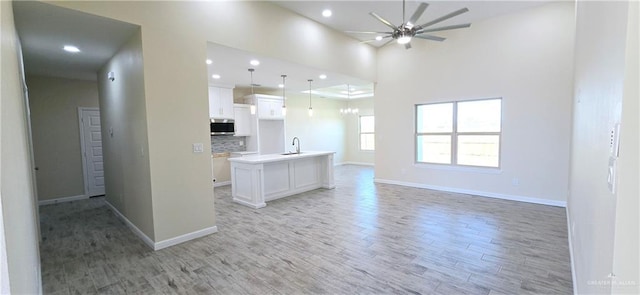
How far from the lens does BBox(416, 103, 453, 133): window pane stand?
234 inches

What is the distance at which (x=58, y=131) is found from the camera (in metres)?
5.61

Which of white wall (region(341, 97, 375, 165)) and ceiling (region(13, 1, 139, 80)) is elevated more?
ceiling (region(13, 1, 139, 80))

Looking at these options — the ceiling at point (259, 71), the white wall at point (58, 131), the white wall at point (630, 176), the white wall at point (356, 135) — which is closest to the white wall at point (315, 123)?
the white wall at point (356, 135)

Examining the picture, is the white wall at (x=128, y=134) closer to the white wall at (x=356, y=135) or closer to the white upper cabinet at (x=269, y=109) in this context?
the white upper cabinet at (x=269, y=109)

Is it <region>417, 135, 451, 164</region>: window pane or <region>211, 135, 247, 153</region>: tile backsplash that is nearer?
A: <region>417, 135, 451, 164</region>: window pane

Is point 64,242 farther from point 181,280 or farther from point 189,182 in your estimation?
point 181,280

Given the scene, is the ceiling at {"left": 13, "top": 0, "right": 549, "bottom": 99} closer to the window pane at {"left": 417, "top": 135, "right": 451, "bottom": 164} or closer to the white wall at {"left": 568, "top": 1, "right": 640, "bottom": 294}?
the window pane at {"left": 417, "top": 135, "right": 451, "bottom": 164}

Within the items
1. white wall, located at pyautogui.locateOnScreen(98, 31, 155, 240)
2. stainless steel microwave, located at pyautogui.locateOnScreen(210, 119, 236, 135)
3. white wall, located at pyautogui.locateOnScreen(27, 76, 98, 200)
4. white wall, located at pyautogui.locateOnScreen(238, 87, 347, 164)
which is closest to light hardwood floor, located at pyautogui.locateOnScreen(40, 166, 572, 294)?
white wall, located at pyautogui.locateOnScreen(98, 31, 155, 240)

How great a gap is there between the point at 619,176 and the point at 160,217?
3751mm

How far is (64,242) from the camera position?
353cm

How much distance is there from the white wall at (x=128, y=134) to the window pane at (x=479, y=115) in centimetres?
565

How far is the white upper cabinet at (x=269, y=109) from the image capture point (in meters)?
7.54

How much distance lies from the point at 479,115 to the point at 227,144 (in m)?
6.20

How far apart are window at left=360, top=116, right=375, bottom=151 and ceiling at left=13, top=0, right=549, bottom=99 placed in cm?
411
